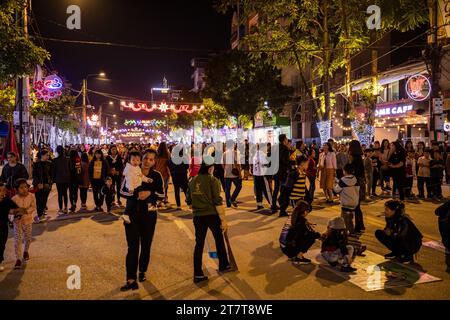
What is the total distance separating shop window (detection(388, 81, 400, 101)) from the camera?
83.3ft

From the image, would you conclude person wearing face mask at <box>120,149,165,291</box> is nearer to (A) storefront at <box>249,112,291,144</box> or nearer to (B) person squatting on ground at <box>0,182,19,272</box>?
Answer: (B) person squatting on ground at <box>0,182,19,272</box>

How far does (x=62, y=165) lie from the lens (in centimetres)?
1141

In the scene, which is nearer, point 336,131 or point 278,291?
point 278,291

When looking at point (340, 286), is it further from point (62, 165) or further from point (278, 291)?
point (62, 165)

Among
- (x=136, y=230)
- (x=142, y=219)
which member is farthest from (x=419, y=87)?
(x=136, y=230)

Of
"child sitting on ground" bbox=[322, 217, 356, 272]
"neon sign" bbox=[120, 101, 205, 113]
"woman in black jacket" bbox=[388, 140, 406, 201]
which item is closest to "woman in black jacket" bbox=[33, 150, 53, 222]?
"child sitting on ground" bbox=[322, 217, 356, 272]

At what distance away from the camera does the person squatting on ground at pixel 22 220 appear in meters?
6.69

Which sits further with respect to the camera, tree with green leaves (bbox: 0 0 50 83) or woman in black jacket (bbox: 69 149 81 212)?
woman in black jacket (bbox: 69 149 81 212)

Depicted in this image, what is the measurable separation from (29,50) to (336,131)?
2719cm

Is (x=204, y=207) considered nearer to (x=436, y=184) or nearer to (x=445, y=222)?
(x=445, y=222)

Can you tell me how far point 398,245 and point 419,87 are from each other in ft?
48.0

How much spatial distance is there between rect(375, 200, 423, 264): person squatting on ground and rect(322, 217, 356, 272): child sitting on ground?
0.73m

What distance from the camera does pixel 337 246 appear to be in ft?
21.2

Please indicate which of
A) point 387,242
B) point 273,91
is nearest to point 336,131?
point 273,91
